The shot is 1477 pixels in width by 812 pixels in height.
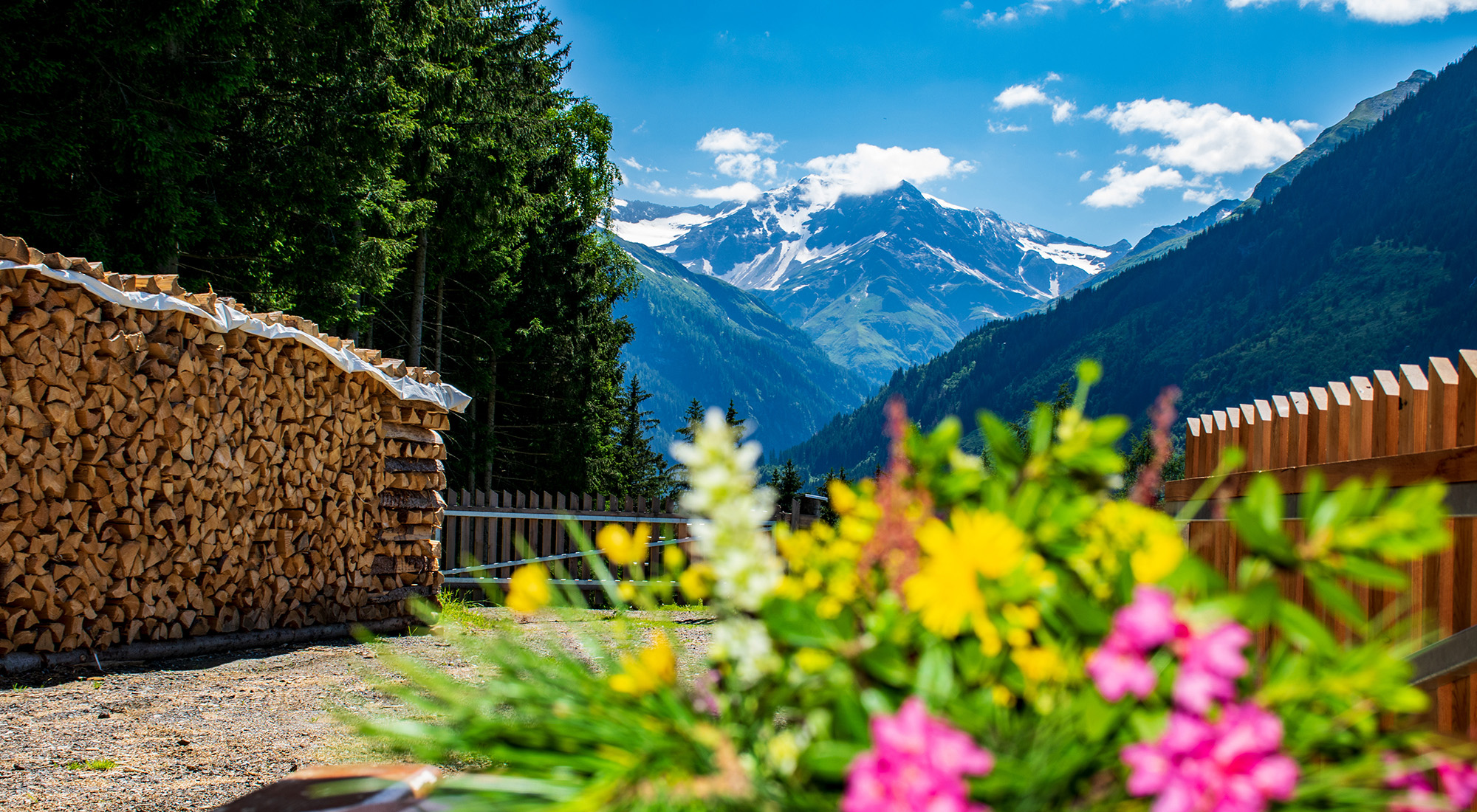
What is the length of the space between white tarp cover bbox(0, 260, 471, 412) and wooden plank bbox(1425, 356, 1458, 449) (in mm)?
5737

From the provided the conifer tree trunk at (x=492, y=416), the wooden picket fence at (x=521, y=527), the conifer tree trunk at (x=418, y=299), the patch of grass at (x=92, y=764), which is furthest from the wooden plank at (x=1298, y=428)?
the conifer tree trunk at (x=492, y=416)

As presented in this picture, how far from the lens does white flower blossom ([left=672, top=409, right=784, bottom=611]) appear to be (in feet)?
2.69

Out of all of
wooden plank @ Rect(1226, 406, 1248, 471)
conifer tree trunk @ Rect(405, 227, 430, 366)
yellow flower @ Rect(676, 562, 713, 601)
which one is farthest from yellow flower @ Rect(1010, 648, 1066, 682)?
conifer tree trunk @ Rect(405, 227, 430, 366)

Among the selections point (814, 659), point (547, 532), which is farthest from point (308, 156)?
point (814, 659)

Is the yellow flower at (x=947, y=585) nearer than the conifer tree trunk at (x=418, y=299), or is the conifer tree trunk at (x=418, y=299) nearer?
the yellow flower at (x=947, y=585)

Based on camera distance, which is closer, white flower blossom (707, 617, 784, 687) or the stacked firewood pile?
white flower blossom (707, 617, 784, 687)

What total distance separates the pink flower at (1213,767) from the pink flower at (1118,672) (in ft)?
0.14

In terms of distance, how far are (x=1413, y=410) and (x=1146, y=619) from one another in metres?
2.11

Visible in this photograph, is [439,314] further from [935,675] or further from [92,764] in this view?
[935,675]

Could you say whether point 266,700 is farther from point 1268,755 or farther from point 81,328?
point 1268,755

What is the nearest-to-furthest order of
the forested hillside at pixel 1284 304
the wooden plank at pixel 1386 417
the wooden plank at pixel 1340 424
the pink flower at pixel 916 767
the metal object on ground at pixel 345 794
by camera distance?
the pink flower at pixel 916 767, the metal object on ground at pixel 345 794, the wooden plank at pixel 1386 417, the wooden plank at pixel 1340 424, the forested hillside at pixel 1284 304

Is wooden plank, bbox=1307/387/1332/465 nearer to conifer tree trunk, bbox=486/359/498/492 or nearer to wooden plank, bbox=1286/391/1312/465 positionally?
wooden plank, bbox=1286/391/1312/465

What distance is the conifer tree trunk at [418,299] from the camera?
13125mm

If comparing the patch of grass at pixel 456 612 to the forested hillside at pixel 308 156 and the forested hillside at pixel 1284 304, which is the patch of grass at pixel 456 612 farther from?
the forested hillside at pixel 1284 304
